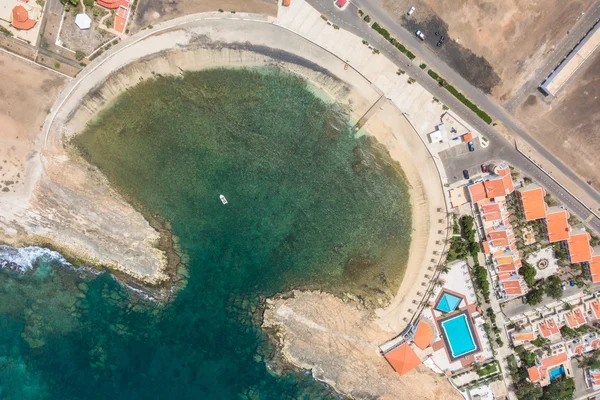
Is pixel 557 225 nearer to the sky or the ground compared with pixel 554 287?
nearer to the sky

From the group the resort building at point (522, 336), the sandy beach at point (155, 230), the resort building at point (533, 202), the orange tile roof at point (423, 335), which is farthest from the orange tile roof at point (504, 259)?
the orange tile roof at point (423, 335)

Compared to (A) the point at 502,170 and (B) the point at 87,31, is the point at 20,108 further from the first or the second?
(A) the point at 502,170

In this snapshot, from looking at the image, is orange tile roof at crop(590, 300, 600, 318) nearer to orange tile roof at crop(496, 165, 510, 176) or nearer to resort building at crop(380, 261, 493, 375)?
resort building at crop(380, 261, 493, 375)

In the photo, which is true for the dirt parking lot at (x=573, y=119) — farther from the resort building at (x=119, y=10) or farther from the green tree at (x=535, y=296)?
the resort building at (x=119, y=10)

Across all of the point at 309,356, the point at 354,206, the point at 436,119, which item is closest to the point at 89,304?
the point at 309,356

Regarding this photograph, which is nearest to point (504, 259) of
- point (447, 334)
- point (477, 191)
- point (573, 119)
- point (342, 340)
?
point (477, 191)

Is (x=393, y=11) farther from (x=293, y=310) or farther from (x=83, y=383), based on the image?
(x=83, y=383)
